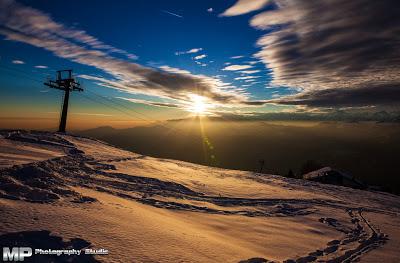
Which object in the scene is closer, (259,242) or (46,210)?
(46,210)

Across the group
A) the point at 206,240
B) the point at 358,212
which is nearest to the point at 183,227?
the point at 206,240

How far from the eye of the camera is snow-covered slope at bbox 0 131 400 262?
17.6 feet

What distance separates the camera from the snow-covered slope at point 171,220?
535 cm

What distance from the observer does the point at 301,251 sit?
23.9ft

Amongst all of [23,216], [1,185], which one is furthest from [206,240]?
[1,185]

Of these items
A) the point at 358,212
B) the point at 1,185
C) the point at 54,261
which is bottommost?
the point at 358,212

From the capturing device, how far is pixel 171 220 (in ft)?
27.0

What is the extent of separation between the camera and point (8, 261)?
399 centimetres

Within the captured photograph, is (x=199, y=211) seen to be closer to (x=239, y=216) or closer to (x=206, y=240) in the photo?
(x=239, y=216)

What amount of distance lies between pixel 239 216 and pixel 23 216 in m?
7.57

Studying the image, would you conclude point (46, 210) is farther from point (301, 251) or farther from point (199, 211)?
point (301, 251)

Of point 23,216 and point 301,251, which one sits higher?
point 23,216

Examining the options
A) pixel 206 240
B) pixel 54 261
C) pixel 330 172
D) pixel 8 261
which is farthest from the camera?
pixel 330 172

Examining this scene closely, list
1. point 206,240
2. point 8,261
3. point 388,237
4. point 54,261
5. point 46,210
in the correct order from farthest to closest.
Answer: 1. point 388,237
2. point 206,240
3. point 46,210
4. point 54,261
5. point 8,261
